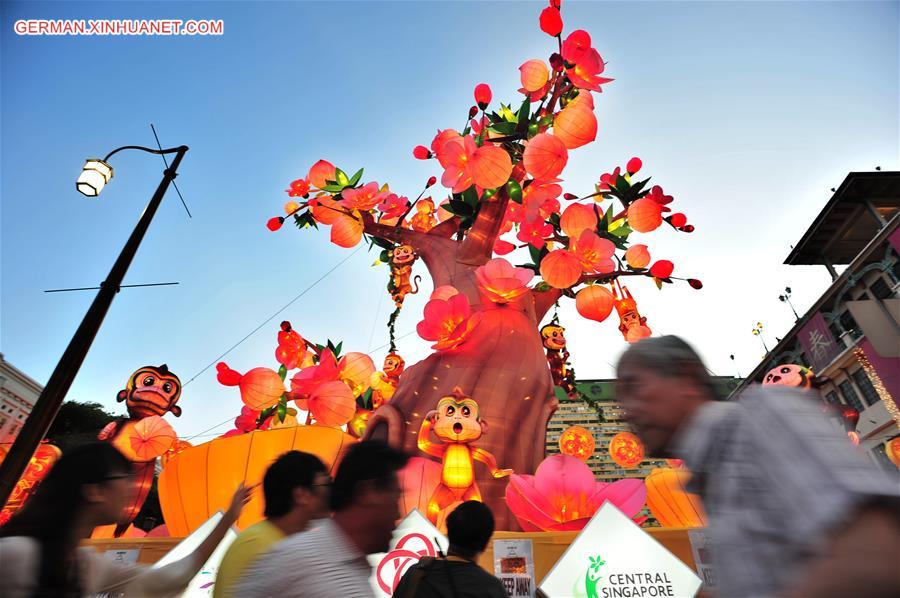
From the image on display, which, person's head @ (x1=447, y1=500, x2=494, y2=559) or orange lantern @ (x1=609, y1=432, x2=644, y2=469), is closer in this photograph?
person's head @ (x1=447, y1=500, x2=494, y2=559)

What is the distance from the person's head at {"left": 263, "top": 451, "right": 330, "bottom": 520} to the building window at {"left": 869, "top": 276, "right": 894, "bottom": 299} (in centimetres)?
2283

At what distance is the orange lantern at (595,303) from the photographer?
26.4ft

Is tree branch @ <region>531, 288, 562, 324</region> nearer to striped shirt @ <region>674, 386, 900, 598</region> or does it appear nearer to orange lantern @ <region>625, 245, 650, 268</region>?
orange lantern @ <region>625, 245, 650, 268</region>

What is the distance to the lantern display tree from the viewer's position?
6922 millimetres

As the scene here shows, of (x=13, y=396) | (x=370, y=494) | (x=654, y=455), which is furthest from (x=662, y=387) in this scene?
(x=13, y=396)

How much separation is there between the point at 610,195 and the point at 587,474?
5.64m

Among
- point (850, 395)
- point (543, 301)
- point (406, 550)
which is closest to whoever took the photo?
point (406, 550)

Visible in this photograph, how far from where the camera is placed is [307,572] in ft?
4.22

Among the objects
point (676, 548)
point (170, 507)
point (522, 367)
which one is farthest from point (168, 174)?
point (676, 548)

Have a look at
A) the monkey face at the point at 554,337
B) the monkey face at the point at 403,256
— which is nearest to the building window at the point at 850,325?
the monkey face at the point at 554,337

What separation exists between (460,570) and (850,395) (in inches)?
971

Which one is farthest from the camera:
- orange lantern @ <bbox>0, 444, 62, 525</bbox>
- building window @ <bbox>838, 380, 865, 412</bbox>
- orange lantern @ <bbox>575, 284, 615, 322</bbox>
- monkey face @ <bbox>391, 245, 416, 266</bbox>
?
building window @ <bbox>838, 380, 865, 412</bbox>

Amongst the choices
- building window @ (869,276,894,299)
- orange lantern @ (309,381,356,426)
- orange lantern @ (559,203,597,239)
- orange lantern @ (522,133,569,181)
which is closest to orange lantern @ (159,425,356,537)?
orange lantern @ (309,381,356,426)

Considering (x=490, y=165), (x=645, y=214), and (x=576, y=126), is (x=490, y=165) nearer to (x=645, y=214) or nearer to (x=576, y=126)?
(x=576, y=126)
